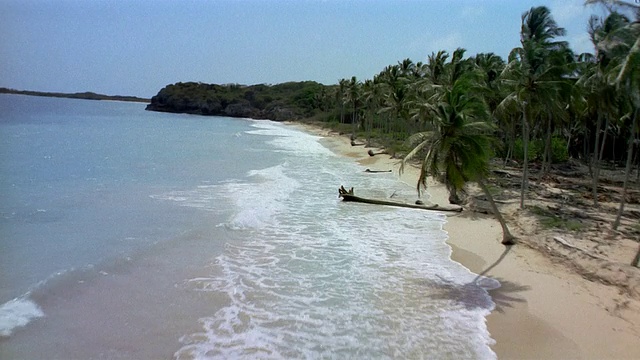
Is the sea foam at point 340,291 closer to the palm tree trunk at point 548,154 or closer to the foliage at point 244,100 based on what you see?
the palm tree trunk at point 548,154

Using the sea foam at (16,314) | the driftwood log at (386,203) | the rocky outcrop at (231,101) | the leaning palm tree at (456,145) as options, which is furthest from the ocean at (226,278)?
the rocky outcrop at (231,101)

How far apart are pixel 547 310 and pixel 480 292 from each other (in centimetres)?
170

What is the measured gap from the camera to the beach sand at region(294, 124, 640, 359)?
9.03m

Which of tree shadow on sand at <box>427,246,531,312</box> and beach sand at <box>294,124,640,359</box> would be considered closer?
beach sand at <box>294,124,640,359</box>

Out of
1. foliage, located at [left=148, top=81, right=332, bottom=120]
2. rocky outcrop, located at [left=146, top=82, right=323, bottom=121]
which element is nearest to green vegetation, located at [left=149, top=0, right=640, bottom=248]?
foliage, located at [left=148, top=81, right=332, bottom=120]

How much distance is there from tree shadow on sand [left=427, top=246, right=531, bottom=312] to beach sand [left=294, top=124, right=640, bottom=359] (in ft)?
0.16

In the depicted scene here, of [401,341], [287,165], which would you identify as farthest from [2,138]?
[401,341]

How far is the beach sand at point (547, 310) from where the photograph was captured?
9.03 m

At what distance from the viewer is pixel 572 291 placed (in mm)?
11758

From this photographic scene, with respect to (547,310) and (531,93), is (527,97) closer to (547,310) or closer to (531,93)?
(531,93)

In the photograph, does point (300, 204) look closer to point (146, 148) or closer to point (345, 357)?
point (345, 357)

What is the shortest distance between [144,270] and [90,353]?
4554mm

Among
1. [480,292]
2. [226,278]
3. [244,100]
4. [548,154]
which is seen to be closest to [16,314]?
[226,278]

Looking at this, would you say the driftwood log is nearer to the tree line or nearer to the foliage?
the tree line
